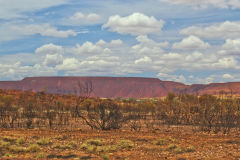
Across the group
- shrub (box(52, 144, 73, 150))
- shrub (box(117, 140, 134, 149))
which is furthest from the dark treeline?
shrub (box(117, 140, 134, 149))

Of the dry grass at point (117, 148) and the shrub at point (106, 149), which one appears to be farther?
the shrub at point (106, 149)

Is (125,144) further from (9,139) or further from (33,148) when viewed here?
(9,139)

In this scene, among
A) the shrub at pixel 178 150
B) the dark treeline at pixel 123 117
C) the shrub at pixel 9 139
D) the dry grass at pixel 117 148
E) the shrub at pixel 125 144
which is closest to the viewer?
the dry grass at pixel 117 148

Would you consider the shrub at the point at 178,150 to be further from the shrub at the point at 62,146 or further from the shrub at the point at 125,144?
the shrub at the point at 62,146

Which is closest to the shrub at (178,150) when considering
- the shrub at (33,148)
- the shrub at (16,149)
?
the shrub at (33,148)

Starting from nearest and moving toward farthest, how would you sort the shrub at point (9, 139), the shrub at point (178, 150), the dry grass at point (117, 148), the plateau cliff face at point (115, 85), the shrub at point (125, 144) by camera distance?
the dry grass at point (117, 148)
the shrub at point (178, 150)
the shrub at point (125, 144)
the shrub at point (9, 139)
the plateau cliff face at point (115, 85)

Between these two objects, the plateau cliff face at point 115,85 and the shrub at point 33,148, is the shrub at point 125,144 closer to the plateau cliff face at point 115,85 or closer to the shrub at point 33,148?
the shrub at point 33,148

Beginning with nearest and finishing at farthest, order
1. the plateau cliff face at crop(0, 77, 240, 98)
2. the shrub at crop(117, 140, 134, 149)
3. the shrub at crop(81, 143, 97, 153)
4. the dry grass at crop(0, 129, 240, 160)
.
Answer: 1. the dry grass at crop(0, 129, 240, 160)
2. the shrub at crop(81, 143, 97, 153)
3. the shrub at crop(117, 140, 134, 149)
4. the plateau cliff face at crop(0, 77, 240, 98)

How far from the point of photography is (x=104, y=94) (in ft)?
484

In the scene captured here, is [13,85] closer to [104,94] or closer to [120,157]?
[104,94]

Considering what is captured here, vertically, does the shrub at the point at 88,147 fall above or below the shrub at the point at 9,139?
below

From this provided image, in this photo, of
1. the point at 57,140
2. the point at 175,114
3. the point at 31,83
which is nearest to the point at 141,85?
the point at 31,83

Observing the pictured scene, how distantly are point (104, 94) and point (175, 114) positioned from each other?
12478 cm

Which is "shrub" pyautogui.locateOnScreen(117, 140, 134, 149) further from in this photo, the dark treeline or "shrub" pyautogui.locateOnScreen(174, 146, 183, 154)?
the dark treeline
